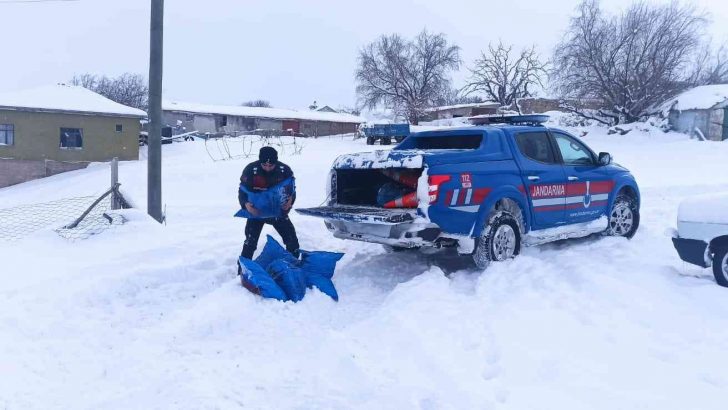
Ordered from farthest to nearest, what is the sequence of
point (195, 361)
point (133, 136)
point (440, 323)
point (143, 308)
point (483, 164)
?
point (133, 136) → point (483, 164) → point (143, 308) → point (440, 323) → point (195, 361)

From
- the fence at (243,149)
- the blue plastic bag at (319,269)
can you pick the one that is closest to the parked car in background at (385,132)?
the fence at (243,149)

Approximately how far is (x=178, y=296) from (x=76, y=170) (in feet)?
94.8

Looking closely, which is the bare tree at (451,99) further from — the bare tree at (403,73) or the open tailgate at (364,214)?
the open tailgate at (364,214)

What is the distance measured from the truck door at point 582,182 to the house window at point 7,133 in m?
31.3

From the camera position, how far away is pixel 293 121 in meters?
57.0

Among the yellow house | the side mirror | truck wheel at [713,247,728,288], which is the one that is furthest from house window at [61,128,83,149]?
truck wheel at [713,247,728,288]

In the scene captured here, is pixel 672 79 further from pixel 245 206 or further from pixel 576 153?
pixel 245 206

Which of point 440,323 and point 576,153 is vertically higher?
point 576,153

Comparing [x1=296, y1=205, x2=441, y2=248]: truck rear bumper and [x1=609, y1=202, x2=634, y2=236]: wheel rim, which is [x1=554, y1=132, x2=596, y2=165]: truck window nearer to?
[x1=609, y1=202, x2=634, y2=236]: wheel rim

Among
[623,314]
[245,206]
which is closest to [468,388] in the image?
[623,314]

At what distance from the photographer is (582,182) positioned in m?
7.34

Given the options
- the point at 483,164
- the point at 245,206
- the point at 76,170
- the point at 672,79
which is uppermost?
the point at 672,79

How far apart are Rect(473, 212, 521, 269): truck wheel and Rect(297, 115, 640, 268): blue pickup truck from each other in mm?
11

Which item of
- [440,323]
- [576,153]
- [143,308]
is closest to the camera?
[440,323]
